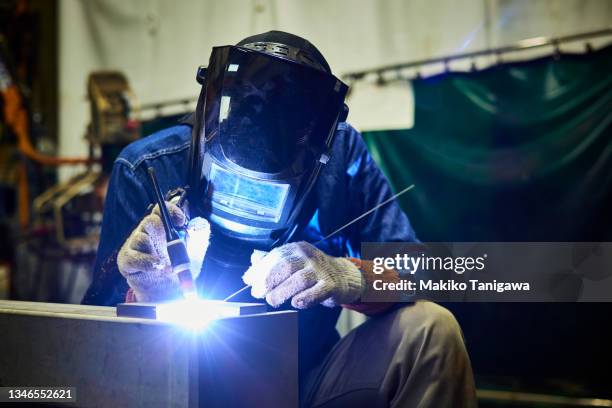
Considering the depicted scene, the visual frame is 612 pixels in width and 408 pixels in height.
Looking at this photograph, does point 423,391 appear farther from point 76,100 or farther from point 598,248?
point 76,100

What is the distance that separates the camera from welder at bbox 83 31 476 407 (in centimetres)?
137

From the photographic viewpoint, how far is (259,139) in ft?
4.87

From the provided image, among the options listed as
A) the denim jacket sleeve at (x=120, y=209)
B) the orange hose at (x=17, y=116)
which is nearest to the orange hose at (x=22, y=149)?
the orange hose at (x=17, y=116)

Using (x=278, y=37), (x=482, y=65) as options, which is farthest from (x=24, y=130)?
(x=278, y=37)

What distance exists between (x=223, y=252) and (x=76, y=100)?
3768mm

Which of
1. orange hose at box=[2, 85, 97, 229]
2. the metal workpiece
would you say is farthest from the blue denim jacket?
orange hose at box=[2, 85, 97, 229]

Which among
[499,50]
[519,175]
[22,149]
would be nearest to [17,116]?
[22,149]

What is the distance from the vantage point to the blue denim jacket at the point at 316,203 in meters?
1.73

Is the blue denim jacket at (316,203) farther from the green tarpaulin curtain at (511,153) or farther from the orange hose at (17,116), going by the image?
the orange hose at (17,116)

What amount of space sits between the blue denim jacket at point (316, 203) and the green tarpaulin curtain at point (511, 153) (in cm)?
185

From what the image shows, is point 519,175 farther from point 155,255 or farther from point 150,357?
point 150,357

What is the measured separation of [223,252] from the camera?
1.57 m

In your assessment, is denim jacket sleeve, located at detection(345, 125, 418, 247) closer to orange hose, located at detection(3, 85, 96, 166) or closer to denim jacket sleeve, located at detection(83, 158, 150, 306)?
denim jacket sleeve, located at detection(83, 158, 150, 306)

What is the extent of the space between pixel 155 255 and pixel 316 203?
0.51 m
